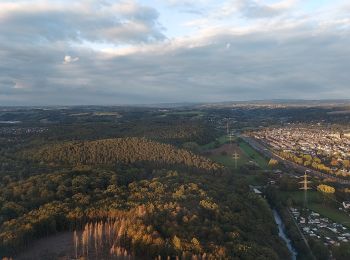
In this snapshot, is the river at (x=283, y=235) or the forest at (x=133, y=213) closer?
the forest at (x=133, y=213)

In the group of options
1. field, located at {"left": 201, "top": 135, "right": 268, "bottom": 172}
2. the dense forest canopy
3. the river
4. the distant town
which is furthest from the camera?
field, located at {"left": 201, "top": 135, "right": 268, "bottom": 172}

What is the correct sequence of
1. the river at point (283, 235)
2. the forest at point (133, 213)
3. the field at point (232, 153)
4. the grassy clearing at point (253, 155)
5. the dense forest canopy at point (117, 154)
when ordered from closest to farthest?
1. the forest at point (133, 213)
2. the river at point (283, 235)
3. the dense forest canopy at point (117, 154)
4. the field at point (232, 153)
5. the grassy clearing at point (253, 155)

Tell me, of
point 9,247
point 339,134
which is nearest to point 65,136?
point 9,247

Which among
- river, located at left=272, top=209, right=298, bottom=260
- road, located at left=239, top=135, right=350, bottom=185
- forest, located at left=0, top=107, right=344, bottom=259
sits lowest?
river, located at left=272, top=209, right=298, bottom=260

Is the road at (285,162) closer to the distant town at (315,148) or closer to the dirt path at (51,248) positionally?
the distant town at (315,148)

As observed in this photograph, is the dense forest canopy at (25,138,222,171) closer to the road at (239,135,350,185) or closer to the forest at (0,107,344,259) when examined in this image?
the forest at (0,107,344,259)

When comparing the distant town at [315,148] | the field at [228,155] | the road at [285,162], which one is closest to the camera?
the road at [285,162]

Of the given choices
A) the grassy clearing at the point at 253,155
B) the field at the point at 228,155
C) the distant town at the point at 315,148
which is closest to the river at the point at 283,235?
the distant town at the point at 315,148

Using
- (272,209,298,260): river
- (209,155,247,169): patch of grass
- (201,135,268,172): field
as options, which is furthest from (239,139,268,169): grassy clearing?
(272,209,298,260): river

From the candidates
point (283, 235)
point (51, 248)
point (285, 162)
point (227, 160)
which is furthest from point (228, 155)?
point (51, 248)
